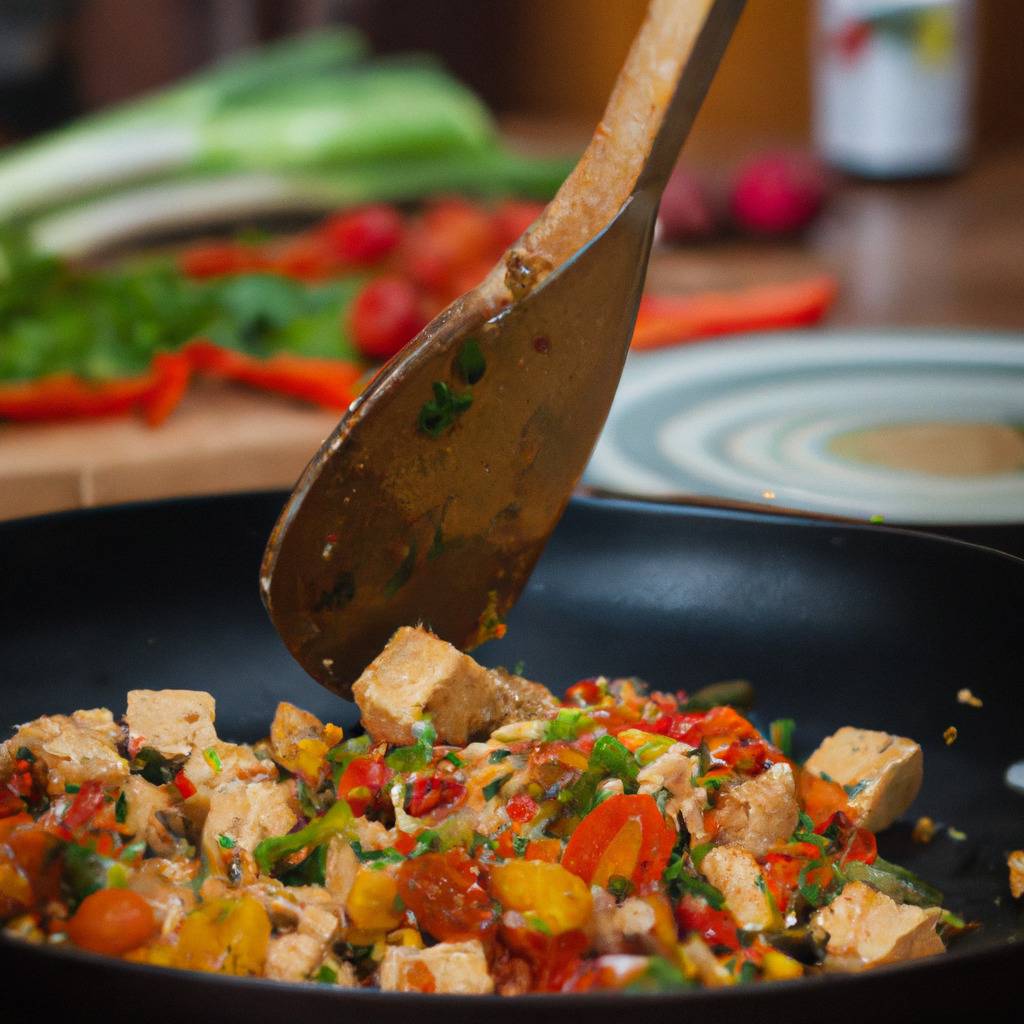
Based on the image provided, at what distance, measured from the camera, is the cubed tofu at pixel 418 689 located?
1.17 metres

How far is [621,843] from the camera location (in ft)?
3.44

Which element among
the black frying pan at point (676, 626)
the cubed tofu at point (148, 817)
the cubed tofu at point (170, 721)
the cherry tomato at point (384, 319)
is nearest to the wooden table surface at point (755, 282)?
the cherry tomato at point (384, 319)

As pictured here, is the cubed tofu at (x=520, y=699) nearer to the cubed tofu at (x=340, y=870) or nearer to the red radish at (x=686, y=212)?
the cubed tofu at (x=340, y=870)

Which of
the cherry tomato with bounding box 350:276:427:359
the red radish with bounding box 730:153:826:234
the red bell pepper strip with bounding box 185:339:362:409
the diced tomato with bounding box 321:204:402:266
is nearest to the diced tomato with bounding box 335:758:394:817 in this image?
the red bell pepper strip with bounding box 185:339:362:409

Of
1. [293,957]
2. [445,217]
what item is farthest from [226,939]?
[445,217]

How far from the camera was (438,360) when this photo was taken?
1.15 m

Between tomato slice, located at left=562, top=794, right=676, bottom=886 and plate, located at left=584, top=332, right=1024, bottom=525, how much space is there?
0.51m

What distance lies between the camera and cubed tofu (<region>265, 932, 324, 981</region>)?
3.10 ft

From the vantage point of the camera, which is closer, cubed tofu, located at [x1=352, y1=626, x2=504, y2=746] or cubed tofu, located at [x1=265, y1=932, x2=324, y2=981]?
cubed tofu, located at [x1=265, y1=932, x2=324, y2=981]

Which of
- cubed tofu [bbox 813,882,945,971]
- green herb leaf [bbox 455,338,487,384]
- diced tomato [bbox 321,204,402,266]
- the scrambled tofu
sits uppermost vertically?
green herb leaf [bbox 455,338,487,384]

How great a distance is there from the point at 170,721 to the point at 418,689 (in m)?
0.23

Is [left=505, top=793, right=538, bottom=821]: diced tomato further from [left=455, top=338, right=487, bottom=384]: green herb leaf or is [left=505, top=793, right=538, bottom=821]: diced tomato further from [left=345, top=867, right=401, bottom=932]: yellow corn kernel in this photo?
[left=455, top=338, right=487, bottom=384]: green herb leaf

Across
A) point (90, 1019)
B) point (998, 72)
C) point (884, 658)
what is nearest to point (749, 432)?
point (884, 658)

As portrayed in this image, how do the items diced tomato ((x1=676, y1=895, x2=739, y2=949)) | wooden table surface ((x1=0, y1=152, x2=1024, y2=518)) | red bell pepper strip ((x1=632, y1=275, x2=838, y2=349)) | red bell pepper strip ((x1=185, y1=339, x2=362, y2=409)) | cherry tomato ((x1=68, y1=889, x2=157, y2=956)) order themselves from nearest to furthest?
cherry tomato ((x1=68, y1=889, x2=157, y2=956)), diced tomato ((x1=676, y1=895, x2=739, y2=949)), wooden table surface ((x1=0, y1=152, x2=1024, y2=518)), red bell pepper strip ((x1=185, y1=339, x2=362, y2=409)), red bell pepper strip ((x1=632, y1=275, x2=838, y2=349))
